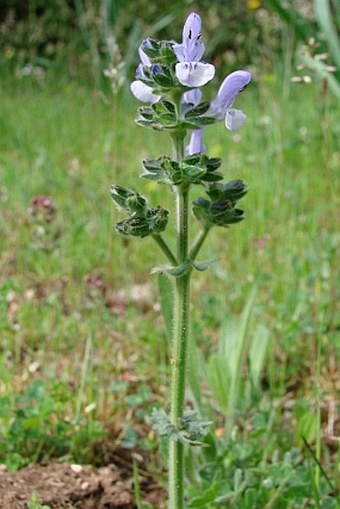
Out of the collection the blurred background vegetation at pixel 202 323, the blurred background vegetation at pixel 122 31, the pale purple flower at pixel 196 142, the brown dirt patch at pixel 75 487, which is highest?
the blurred background vegetation at pixel 122 31

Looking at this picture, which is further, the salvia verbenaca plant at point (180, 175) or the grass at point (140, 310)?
the grass at point (140, 310)

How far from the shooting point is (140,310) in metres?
2.46

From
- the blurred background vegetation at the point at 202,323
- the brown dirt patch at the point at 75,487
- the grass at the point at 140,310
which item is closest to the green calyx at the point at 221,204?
the blurred background vegetation at the point at 202,323

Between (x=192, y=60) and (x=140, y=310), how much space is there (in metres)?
1.46

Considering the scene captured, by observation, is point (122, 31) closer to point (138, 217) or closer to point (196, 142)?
point (196, 142)

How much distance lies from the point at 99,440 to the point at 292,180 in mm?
2020

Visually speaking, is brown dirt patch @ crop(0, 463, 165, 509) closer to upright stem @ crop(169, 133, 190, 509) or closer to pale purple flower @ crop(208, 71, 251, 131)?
upright stem @ crop(169, 133, 190, 509)

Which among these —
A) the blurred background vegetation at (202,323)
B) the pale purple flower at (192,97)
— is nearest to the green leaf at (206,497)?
the blurred background vegetation at (202,323)

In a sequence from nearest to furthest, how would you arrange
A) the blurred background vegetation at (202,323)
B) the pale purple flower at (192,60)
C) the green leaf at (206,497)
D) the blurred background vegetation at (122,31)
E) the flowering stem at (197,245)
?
the pale purple flower at (192,60) < the flowering stem at (197,245) < the green leaf at (206,497) < the blurred background vegetation at (202,323) < the blurred background vegetation at (122,31)

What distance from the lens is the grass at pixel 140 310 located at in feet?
5.39

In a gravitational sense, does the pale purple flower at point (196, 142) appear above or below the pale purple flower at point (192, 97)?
below

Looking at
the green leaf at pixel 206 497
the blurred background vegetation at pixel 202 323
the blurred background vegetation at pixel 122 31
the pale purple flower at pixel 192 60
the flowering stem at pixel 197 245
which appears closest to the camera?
the pale purple flower at pixel 192 60

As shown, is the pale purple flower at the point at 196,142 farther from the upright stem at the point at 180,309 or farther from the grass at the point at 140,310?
the grass at the point at 140,310

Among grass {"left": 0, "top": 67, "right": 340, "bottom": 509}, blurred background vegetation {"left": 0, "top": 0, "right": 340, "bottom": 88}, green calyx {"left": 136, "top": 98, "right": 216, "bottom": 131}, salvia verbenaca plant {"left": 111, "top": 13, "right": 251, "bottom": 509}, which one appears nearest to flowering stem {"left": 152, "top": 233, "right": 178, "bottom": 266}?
salvia verbenaca plant {"left": 111, "top": 13, "right": 251, "bottom": 509}
